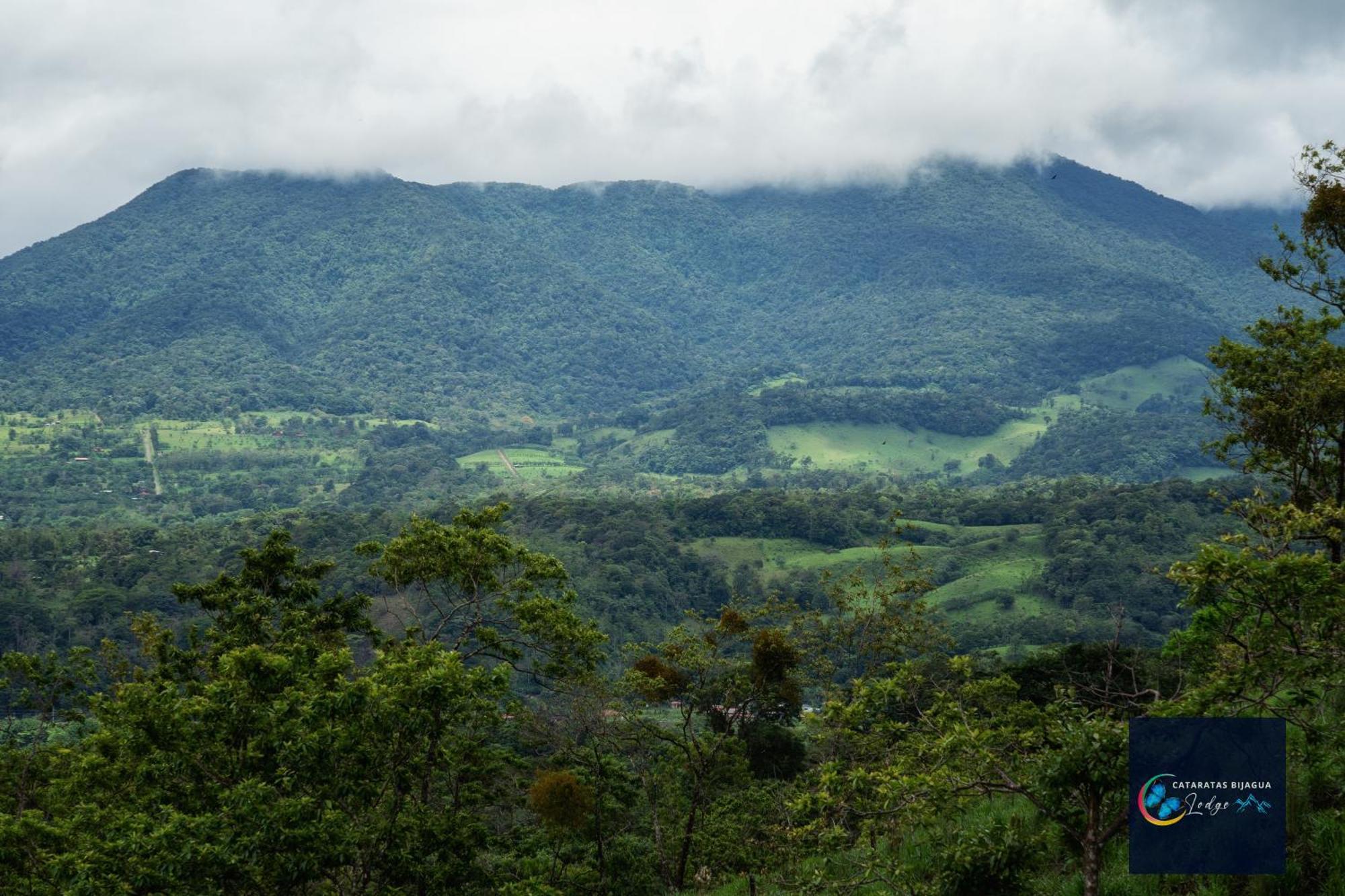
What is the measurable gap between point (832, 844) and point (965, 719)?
2209 mm

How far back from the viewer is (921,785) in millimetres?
8492

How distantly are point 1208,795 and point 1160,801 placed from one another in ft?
1.22

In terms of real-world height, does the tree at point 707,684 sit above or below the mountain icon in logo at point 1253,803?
below

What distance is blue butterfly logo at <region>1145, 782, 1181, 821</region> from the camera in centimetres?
747

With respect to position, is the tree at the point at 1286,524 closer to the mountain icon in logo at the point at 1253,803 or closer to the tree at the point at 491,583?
the mountain icon in logo at the point at 1253,803

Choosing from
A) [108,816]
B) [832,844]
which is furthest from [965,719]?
[108,816]

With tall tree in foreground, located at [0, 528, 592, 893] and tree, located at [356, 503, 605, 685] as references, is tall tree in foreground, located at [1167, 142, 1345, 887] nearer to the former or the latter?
tall tree in foreground, located at [0, 528, 592, 893]

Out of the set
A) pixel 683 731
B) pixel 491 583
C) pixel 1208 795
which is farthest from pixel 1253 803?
pixel 683 731

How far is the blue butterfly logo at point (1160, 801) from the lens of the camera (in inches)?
294

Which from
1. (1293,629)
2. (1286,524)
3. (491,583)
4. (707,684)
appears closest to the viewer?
(1293,629)

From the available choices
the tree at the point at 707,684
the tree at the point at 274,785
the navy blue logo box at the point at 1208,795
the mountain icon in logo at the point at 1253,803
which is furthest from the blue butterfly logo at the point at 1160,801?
the tree at the point at 707,684

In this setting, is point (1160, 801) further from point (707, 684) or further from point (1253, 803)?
point (707, 684)

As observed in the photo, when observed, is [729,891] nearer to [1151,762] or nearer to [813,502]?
[1151,762]

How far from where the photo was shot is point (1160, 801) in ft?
24.6
